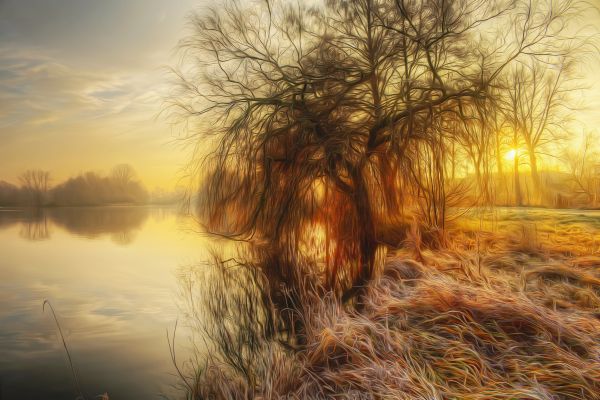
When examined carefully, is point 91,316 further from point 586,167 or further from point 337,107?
point 586,167

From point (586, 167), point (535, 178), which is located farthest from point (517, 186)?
point (586, 167)

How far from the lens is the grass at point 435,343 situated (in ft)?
8.17

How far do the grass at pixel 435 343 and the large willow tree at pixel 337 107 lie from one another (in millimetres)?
902

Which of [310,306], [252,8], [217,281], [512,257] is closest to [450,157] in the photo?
[512,257]

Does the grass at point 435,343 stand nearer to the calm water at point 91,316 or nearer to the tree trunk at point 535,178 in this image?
the calm water at point 91,316

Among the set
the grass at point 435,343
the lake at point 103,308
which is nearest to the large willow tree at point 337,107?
the grass at point 435,343

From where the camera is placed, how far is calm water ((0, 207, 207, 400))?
3342mm

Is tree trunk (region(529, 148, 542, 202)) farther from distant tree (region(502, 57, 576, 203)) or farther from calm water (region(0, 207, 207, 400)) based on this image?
calm water (region(0, 207, 207, 400))

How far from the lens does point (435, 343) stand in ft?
9.57

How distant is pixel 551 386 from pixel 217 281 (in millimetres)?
4067

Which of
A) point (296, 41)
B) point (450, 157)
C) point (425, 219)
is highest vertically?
point (296, 41)

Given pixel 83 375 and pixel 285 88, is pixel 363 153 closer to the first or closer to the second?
pixel 285 88

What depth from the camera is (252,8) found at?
5012 mm

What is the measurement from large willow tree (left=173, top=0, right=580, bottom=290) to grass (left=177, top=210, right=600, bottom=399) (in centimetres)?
90
